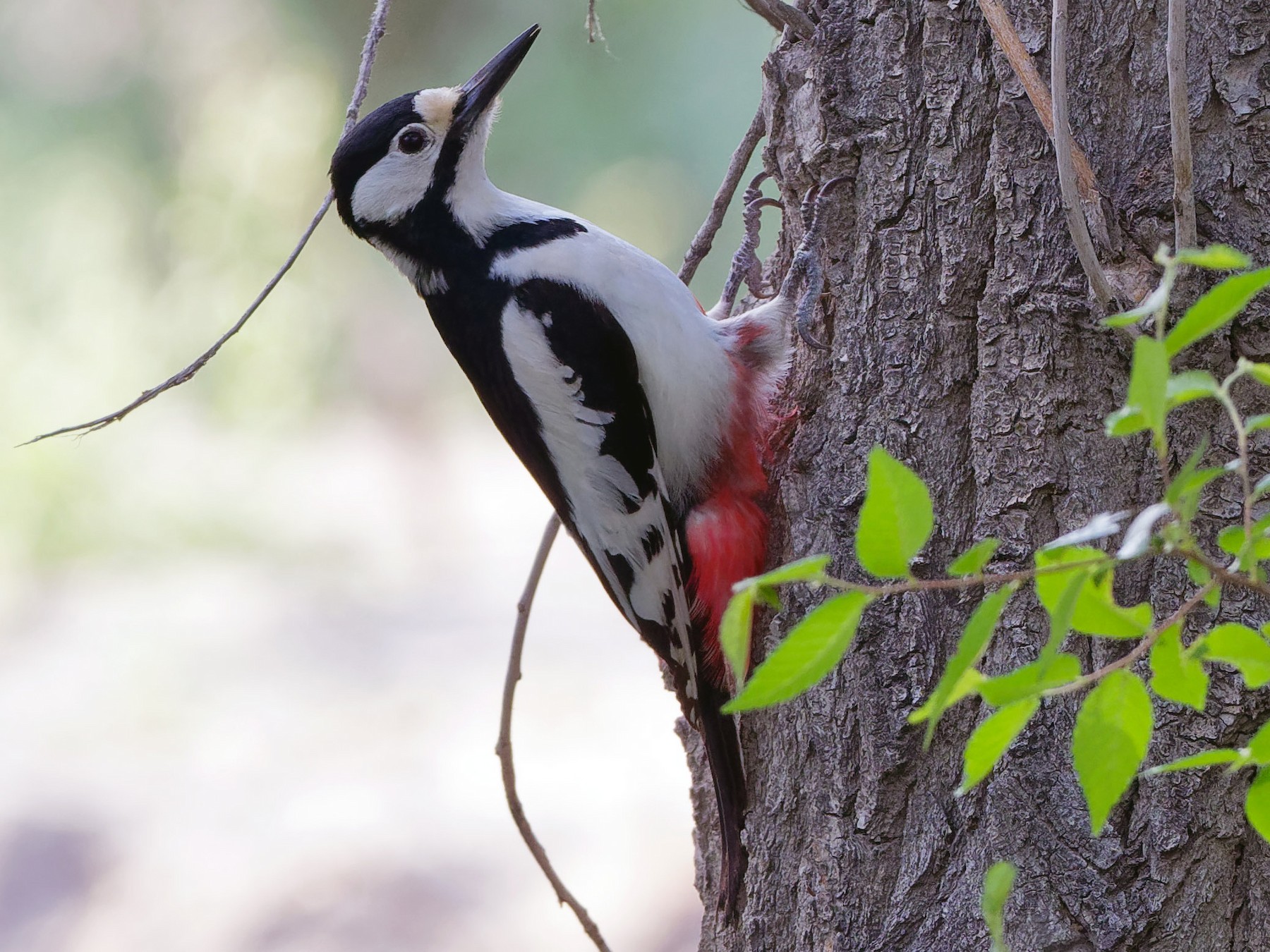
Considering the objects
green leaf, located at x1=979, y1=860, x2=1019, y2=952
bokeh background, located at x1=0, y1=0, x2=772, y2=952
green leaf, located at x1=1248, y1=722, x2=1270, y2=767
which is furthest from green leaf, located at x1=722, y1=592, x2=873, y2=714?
bokeh background, located at x1=0, y1=0, x2=772, y2=952

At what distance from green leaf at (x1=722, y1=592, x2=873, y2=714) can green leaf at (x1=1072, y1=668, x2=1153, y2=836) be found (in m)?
0.13

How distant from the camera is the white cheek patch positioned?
5.69ft

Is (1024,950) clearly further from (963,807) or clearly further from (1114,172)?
(1114,172)

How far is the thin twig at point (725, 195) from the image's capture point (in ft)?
5.18

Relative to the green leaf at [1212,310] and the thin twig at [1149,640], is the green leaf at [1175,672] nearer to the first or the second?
the thin twig at [1149,640]

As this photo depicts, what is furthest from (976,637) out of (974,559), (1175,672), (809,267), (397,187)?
(397,187)

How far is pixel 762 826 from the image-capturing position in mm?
1281

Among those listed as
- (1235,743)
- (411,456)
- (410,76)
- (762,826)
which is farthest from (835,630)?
(411,456)

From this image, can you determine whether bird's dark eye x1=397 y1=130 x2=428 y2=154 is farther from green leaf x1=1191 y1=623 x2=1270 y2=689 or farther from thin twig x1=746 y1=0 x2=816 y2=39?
green leaf x1=1191 y1=623 x2=1270 y2=689

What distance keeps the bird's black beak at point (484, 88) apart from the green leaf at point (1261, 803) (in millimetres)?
1454

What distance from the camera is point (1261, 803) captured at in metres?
0.61

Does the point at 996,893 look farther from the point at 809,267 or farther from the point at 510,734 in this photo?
the point at 510,734

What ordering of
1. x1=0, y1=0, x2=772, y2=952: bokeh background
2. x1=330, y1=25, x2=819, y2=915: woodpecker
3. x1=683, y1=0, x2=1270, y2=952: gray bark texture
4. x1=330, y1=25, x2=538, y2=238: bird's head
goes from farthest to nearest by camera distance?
x1=0, y1=0, x2=772, y2=952: bokeh background → x1=330, y1=25, x2=538, y2=238: bird's head → x1=330, y1=25, x2=819, y2=915: woodpecker → x1=683, y1=0, x2=1270, y2=952: gray bark texture

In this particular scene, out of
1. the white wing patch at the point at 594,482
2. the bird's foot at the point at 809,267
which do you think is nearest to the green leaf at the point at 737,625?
the bird's foot at the point at 809,267
